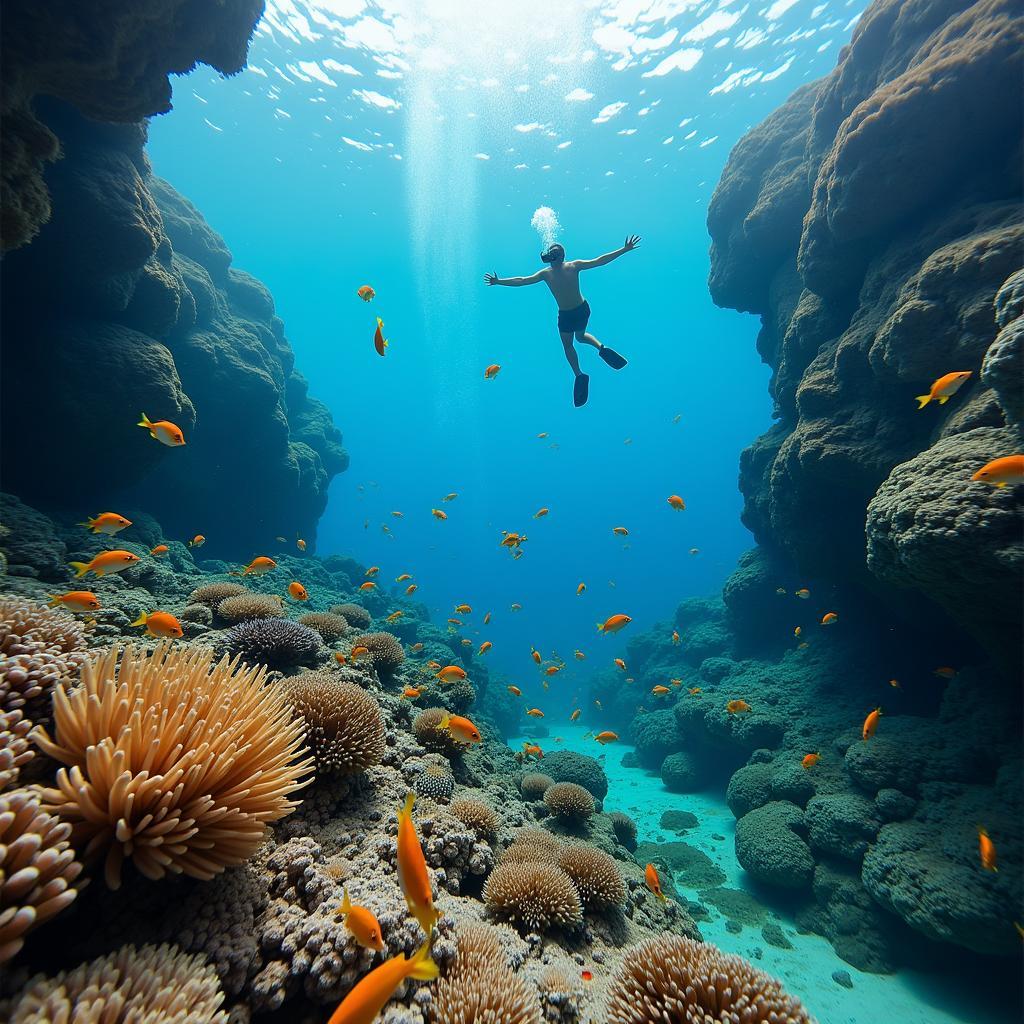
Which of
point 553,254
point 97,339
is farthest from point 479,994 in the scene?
point 97,339

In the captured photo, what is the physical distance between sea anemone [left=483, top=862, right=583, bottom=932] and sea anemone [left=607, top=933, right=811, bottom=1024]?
3.48ft

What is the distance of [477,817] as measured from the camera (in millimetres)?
4781

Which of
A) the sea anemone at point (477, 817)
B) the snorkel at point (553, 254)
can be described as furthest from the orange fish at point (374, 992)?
the snorkel at point (553, 254)

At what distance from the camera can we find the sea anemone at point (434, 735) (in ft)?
19.5

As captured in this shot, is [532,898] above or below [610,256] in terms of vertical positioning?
below

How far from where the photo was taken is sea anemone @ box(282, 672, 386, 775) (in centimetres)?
358

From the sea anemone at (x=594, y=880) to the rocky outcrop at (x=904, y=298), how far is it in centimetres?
588

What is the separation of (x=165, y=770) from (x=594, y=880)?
4311mm

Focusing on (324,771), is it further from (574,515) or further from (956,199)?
(574,515)

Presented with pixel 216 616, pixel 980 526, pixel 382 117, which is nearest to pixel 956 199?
pixel 980 526

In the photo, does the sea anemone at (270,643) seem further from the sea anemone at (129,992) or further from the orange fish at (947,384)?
the orange fish at (947,384)

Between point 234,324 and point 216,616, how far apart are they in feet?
59.4

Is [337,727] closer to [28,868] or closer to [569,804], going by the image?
[28,868]

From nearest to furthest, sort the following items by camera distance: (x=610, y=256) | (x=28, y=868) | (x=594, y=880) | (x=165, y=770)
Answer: (x=28, y=868) → (x=165, y=770) → (x=594, y=880) → (x=610, y=256)
